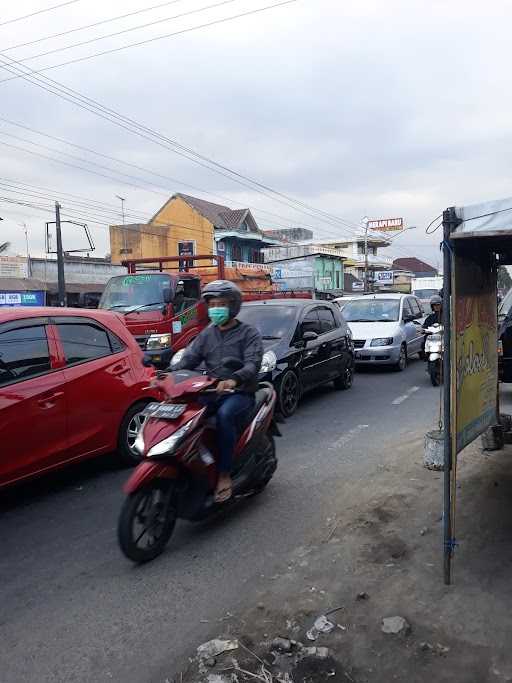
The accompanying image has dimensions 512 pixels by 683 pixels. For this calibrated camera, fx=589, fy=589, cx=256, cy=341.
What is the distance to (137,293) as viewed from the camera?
40.5ft

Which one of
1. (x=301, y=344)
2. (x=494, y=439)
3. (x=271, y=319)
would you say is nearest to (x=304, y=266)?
(x=271, y=319)

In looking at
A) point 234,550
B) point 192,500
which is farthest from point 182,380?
point 234,550

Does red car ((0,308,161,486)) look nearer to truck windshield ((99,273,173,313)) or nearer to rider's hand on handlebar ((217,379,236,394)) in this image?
rider's hand on handlebar ((217,379,236,394))

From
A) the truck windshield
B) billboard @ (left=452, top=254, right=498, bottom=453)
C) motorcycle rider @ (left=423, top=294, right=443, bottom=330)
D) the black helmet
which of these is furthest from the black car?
billboard @ (left=452, top=254, right=498, bottom=453)

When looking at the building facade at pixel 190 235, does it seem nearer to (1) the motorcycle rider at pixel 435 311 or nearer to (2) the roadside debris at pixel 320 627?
(1) the motorcycle rider at pixel 435 311

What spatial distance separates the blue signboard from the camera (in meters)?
23.6

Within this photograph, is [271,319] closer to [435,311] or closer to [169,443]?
[435,311]

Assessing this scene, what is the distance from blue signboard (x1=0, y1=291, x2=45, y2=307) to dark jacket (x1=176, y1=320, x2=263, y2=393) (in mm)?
20539

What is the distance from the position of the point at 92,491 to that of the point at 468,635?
356 cm

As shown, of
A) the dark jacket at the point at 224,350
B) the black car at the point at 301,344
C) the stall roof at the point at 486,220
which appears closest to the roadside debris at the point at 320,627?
the dark jacket at the point at 224,350

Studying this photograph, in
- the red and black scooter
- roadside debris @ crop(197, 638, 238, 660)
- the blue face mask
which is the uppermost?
the blue face mask

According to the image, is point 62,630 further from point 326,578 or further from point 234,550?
point 326,578

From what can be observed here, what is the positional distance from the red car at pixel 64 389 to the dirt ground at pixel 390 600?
2.31 m

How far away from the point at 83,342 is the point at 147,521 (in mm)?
2221
